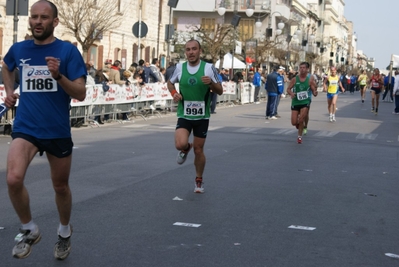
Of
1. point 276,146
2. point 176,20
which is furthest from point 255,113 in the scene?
point 176,20

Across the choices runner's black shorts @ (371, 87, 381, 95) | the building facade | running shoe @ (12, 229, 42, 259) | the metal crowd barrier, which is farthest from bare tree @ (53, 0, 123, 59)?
running shoe @ (12, 229, 42, 259)

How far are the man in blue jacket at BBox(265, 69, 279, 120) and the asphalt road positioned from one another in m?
10.7

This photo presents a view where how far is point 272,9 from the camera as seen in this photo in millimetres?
81375

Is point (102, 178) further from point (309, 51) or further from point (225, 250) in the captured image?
point (309, 51)

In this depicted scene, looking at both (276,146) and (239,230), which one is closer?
(239,230)

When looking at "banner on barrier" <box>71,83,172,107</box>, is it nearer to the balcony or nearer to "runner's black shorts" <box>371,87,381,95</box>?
"runner's black shorts" <box>371,87,381,95</box>

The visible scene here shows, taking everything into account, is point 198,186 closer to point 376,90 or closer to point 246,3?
point 376,90

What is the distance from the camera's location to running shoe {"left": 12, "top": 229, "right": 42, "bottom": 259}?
6.10 m

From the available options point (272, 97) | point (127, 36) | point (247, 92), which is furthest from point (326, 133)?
point (127, 36)

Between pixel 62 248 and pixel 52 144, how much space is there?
79 cm

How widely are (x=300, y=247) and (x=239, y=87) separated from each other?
3308cm

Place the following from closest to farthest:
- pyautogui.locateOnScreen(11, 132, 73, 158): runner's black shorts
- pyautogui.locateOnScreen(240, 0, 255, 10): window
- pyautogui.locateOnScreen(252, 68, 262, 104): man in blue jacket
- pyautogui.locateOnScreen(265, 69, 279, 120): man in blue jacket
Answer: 1. pyautogui.locateOnScreen(11, 132, 73, 158): runner's black shorts
2. pyautogui.locateOnScreen(265, 69, 279, 120): man in blue jacket
3. pyautogui.locateOnScreen(252, 68, 262, 104): man in blue jacket
4. pyautogui.locateOnScreen(240, 0, 255, 10): window

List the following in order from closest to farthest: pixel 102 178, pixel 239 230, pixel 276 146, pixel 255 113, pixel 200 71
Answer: pixel 239 230, pixel 200 71, pixel 102 178, pixel 276 146, pixel 255 113

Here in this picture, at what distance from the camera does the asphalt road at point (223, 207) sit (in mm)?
6785
